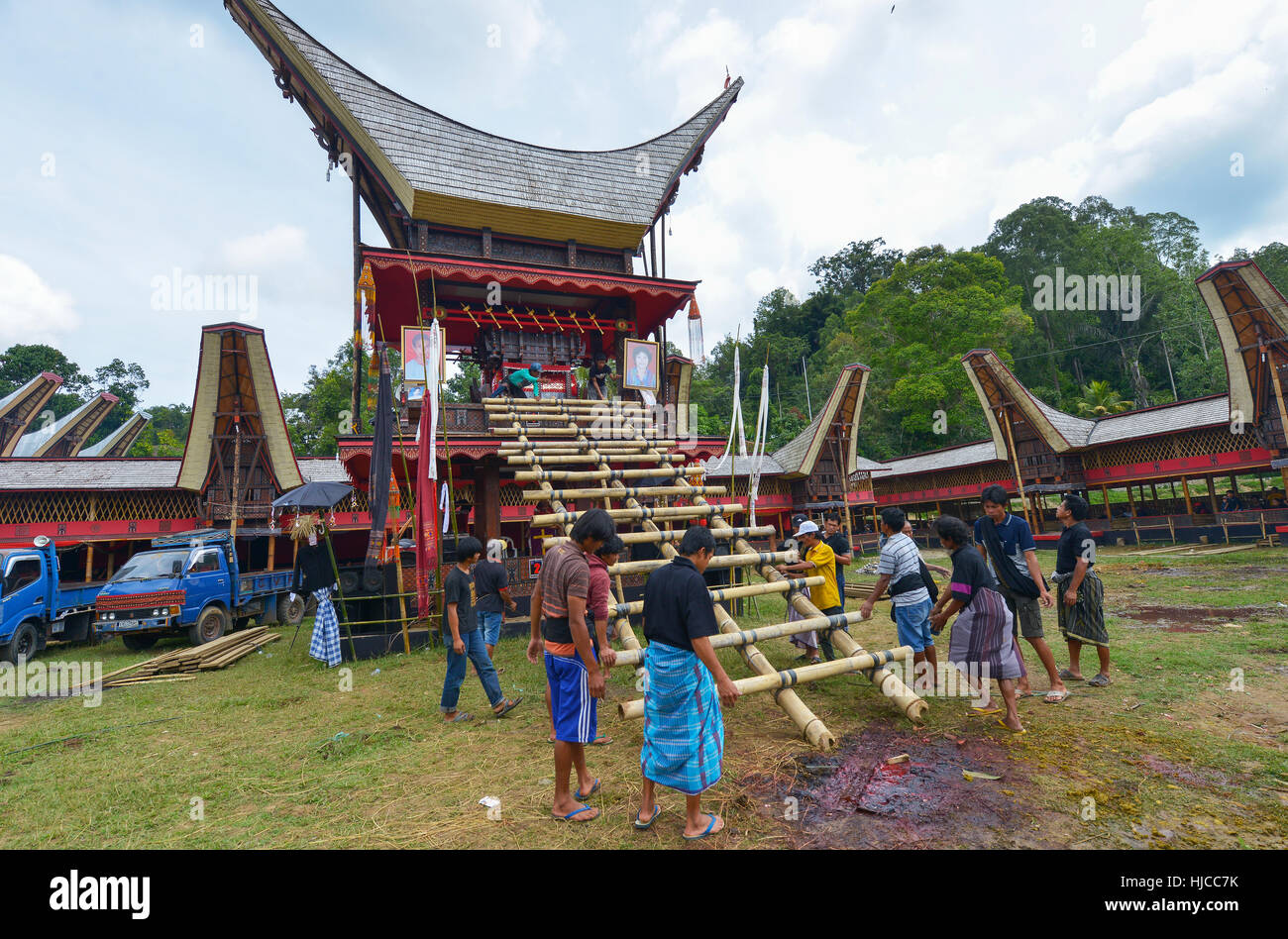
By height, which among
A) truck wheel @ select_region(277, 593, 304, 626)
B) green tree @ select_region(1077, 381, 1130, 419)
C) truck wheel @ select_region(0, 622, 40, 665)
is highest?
green tree @ select_region(1077, 381, 1130, 419)

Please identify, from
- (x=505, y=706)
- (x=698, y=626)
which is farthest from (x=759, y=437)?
(x=698, y=626)

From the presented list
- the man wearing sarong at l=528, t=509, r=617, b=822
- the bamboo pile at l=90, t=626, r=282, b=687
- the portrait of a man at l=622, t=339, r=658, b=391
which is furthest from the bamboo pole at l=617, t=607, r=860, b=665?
the bamboo pile at l=90, t=626, r=282, b=687

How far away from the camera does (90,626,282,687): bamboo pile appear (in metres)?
8.23

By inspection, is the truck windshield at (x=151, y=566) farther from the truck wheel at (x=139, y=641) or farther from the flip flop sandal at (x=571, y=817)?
the flip flop sandal at (x=571, y=817)

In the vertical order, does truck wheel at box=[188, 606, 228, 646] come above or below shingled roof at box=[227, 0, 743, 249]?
below

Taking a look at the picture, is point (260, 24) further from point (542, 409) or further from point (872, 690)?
point (872, 690)

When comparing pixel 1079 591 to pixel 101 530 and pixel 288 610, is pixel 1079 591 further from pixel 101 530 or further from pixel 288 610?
pixel 101 530

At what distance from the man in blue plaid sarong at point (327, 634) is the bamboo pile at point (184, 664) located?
1980 mm

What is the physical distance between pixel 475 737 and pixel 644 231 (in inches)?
470

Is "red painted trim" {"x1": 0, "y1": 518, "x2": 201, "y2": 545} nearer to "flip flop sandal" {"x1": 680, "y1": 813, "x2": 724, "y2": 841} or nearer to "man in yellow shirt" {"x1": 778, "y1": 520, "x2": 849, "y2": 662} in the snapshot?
"man in yellow shirt" {"x1": 778, "y1": 520, "x2": 849, "y2": 662}

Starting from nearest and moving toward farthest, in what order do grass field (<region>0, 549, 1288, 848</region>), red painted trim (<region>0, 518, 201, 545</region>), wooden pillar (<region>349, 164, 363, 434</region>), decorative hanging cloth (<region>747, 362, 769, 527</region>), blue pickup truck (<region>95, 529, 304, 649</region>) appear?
grass field (<region>0, 549, 1288, 848</region>) → decorative hanging cloth (<region>747, 362, 769, 527</region>) → blue pickup truck (<region>95, 529, 304, 649</region>) → wooden pillar (<region>349, 164, 363, 434</region>) → red painted trim (<region>0, 518, 201, 545</region>)

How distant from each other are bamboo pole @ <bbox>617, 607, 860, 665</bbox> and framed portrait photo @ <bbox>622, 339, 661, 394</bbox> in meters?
7.34

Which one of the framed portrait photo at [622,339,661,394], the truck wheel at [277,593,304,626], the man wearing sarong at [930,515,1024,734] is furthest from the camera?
the truck wheel at [277,593,304,626]

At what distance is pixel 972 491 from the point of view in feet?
81.7
